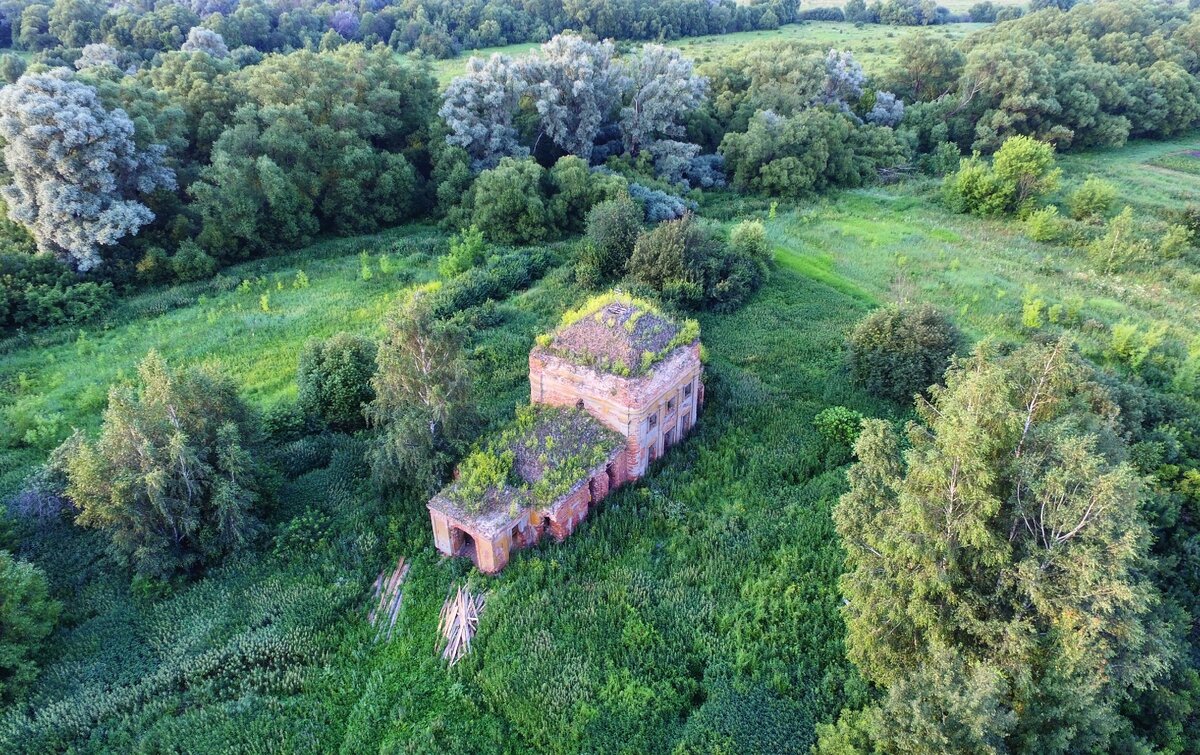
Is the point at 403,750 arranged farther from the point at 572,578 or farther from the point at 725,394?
the point at 725,394

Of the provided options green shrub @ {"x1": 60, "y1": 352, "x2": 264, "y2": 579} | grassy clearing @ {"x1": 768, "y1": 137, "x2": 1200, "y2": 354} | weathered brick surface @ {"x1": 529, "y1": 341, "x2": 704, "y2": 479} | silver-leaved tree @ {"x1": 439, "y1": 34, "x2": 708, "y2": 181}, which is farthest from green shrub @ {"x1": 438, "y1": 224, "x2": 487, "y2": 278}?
green shrub @ {"x1": 60, "y1": 352, "x2": 264, "y2": 579}

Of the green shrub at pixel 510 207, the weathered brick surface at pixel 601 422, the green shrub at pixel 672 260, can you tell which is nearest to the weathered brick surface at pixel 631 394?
the weathered brick surface at pixel 601 422

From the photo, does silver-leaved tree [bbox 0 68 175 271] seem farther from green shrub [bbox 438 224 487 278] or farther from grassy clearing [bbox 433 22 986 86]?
grassy clearing [bbox 433 22 986 86]

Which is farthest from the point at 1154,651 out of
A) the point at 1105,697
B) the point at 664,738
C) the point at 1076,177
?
the point at 1076,177

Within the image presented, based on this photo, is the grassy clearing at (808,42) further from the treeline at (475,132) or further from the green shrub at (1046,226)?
the green shrub at (1046,226)

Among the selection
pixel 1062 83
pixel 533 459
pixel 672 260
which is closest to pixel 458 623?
pixel 533 459

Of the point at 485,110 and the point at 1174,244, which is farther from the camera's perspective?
the point at 485,110

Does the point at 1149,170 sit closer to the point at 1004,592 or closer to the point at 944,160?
the point at 944,160
